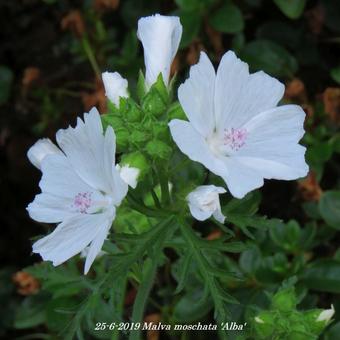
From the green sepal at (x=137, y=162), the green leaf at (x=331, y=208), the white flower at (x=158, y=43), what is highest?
the white flower at (x=158, y=43)

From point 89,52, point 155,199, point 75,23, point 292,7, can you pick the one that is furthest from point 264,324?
point 75,23

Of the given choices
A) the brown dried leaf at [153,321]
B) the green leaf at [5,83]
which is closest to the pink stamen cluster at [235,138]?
the brown dried leaf at [153,321]

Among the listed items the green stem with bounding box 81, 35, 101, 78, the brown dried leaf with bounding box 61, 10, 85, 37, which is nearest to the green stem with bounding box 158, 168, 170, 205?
the green stem with bounding box 81, 35, 101, 78

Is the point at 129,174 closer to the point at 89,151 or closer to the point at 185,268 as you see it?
the point at 89,151

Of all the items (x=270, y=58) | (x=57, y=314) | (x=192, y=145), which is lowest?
(x=57, y=314)

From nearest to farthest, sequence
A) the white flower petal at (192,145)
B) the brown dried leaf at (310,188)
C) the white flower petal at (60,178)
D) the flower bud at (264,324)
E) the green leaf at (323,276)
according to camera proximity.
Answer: the white flower petal at (192,145), the white flower petal at (60,178), the flower bud at (264,324), the green leaf at (323,276), the brown dried leaf at (310,188)

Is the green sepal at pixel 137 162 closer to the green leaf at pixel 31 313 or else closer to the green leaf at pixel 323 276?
the green leaf at pixel 323 276

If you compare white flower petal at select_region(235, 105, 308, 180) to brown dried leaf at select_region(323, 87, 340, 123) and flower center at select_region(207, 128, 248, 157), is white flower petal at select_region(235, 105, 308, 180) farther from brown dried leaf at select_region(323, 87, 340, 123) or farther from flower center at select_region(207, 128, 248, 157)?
→ brown dried leaf at select_region(323, 87, 340, 123)
